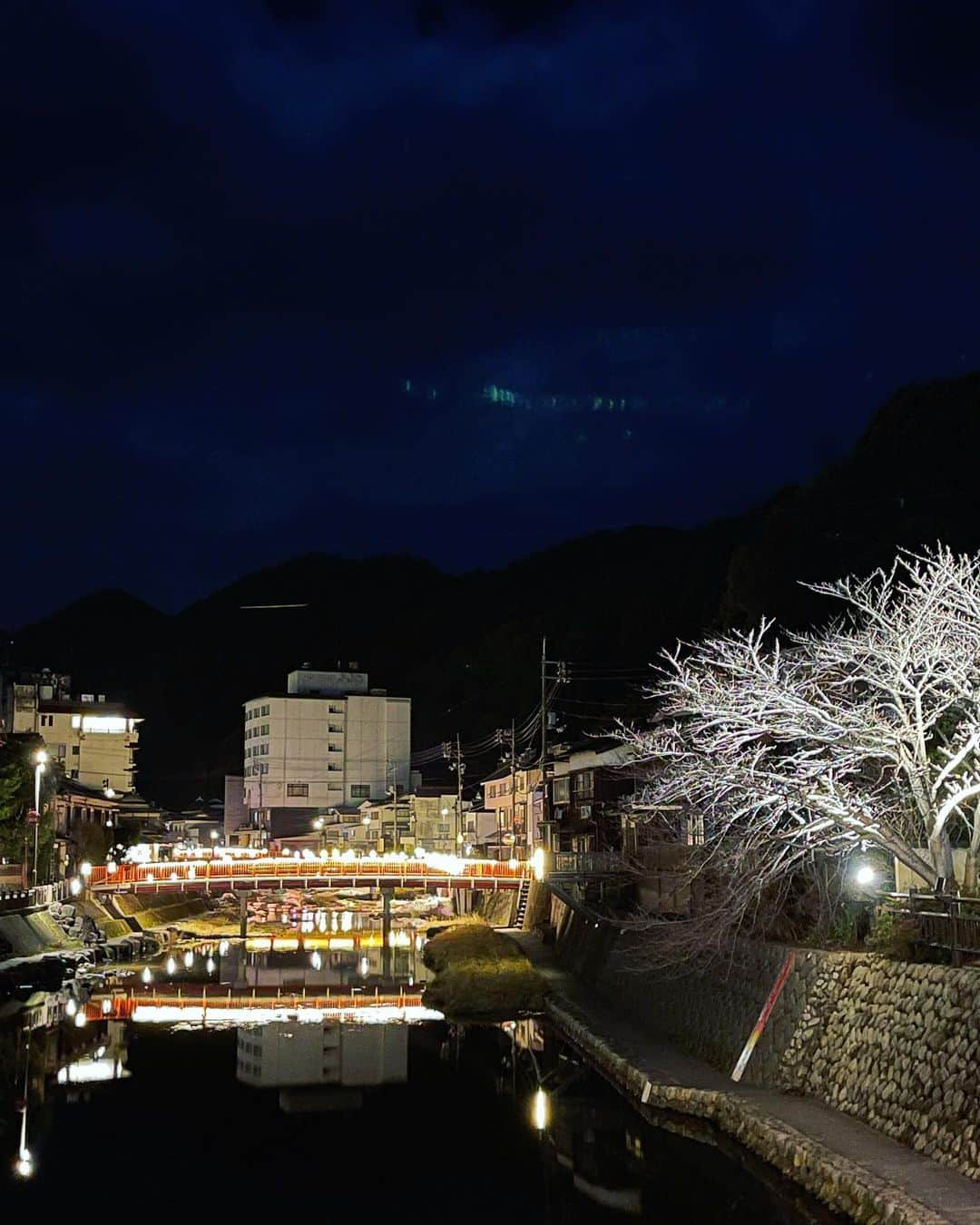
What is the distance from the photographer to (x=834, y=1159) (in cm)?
1736

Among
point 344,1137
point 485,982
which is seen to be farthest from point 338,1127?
point 485,982

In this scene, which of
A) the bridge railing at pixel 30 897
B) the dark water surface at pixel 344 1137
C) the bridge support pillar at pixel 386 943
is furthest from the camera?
the bridge support pillar at pixel 386 943

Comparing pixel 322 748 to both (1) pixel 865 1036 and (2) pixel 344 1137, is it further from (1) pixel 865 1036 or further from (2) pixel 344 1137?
(1) pixel 865 1036

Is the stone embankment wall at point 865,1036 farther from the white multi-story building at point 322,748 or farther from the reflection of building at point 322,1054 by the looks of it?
the white multi-story building at point 322,748

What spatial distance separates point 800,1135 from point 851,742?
7290mm

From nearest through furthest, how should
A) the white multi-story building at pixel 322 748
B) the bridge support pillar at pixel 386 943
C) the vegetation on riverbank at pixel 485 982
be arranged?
the vegetation on riverbank at pixel 485 982 → the bridge support pillar at pixel 386 943 → the white multi-story building at pixel 322 748

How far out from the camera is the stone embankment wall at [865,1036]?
16625 mm

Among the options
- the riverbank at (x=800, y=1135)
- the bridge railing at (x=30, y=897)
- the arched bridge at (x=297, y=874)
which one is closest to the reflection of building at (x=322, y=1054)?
the riverbank at (x=800, y=1135)

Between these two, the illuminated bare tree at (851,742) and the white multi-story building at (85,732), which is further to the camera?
the white multi-story building at (85,732)

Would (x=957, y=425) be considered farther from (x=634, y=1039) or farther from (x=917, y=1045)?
(x=917, y=1045)

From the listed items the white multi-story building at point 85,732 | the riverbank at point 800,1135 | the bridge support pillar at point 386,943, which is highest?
the white multi-story building at point 85,732

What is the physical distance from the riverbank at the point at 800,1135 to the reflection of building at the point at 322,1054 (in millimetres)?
5284

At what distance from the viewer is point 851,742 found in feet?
76.4

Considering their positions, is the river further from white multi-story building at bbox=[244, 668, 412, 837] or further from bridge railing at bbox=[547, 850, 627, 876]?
white multi-story building at bbox=[244, 668, 412, 837]
